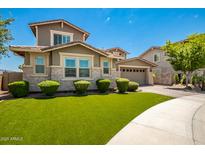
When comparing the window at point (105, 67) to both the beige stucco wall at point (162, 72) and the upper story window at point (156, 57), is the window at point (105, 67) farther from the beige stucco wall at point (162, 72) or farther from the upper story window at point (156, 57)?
the upper story window at point (156, 57)

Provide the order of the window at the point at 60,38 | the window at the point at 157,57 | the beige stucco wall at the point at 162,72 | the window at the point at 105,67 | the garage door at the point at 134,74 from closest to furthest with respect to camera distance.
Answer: the window at the point at 105,67, the window at the point at 60,38, the garage door at the point at 134,74, the beige stucco wall at the point at 162,72, the window at the point at 157,57

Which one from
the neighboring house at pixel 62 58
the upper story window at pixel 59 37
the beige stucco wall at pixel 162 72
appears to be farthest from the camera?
the beige stucco wall at pixel 162 72

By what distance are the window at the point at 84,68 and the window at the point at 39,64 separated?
333 centimetres

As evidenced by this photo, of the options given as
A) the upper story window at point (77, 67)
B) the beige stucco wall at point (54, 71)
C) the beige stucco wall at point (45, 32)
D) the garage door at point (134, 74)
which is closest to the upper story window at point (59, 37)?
the beige stucco wall at point (45, 32)

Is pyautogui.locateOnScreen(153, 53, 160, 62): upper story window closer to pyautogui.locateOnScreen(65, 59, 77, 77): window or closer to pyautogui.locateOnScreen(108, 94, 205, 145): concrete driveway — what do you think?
pyautogui.locateOnScreen(65, 59, 77, 77): window

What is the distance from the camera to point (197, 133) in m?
4.18

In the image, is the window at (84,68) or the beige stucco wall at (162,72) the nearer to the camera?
the window at (84,68)

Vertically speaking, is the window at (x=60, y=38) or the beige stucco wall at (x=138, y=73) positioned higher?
the window at (x=60, y=38)

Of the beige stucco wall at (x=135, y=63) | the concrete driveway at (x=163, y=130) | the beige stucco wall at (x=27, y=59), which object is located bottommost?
the concrete driveway at (x=163, y=130)

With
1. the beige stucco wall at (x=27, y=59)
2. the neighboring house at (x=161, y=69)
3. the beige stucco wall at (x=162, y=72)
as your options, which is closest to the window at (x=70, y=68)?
the beige stucco wall at (x=27, y=59)

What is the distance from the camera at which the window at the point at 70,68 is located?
12.3 m

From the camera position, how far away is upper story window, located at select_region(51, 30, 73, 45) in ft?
48.8

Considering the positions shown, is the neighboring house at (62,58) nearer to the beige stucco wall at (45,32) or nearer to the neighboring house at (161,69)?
the beige stucco wall at (45,32)
